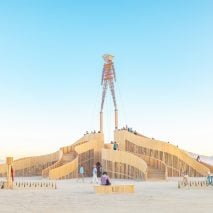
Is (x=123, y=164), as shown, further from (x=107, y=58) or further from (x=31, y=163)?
(x=107, y=58)

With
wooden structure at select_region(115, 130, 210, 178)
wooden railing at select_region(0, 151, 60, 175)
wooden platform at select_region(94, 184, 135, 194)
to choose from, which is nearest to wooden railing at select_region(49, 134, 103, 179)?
wooden railing at select_region(0, 151, 60, 175)

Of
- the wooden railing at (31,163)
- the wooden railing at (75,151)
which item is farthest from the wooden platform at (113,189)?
Answer: the wooden railing at (31,163)

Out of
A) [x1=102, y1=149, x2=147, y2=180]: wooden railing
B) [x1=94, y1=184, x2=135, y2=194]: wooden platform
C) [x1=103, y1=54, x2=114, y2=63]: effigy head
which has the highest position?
[x1=103, y1=54, x2=114, y2=63]: effigy head

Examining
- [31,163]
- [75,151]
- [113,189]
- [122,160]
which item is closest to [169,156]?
[122,160]

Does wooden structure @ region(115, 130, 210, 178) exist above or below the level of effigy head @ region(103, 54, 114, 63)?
below

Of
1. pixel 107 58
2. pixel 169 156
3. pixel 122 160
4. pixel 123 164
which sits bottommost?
pixel 123 164

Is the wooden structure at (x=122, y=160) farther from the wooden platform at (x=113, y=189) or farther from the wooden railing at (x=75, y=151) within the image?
the wooden platform at (x=113, y=189)

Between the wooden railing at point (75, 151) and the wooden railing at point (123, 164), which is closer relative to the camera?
the wooden railing at point (123, 164)

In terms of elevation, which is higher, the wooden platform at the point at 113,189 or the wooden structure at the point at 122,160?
the wooden structure at the point at 122,160

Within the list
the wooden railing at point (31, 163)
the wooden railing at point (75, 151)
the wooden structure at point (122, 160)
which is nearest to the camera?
the wooden structure at point (122, 160)

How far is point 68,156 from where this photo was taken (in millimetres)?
42812

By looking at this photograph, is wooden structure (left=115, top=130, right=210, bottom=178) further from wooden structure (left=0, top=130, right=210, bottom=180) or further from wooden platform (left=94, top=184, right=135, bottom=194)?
wooden platform (left=94, top=184, right=135, bottom=194)

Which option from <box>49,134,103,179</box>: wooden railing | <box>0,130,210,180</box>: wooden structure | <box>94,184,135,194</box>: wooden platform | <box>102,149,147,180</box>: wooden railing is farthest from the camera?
<box>49,134,103,179</box>: wooden railing

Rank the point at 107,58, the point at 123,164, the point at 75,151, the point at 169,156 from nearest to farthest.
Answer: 1. the point at 123,164
2. the point at 169,156
3. the point at 75,151
4. the point at 107,58
